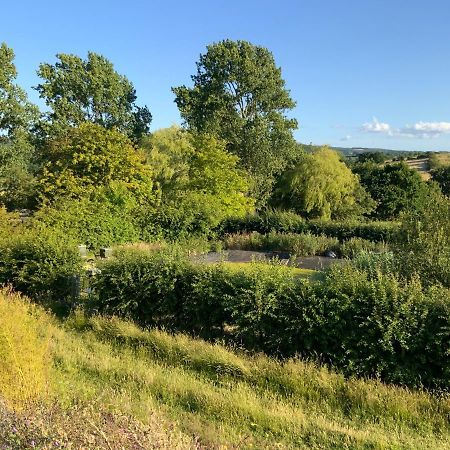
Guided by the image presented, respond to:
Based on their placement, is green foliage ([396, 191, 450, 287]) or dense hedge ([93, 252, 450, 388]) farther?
green foliage ([396, 191, 450, 287])

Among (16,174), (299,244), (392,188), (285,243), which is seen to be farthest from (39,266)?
(392,188)

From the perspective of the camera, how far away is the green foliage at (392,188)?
152 feet

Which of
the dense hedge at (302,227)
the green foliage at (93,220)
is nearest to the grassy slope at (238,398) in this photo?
the green foliage at (93,220)

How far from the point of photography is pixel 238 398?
537 cm

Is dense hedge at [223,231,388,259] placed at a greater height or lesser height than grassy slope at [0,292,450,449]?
lesser

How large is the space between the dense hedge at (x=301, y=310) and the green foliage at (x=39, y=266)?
174 centimetres

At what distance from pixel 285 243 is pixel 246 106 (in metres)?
20.2

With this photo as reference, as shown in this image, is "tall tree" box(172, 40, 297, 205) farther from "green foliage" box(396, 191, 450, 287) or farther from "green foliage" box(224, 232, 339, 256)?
"green foliage" box(396, 191, 450, 287)

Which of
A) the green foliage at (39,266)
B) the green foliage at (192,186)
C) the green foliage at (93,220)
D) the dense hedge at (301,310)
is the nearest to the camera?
the dense hedge at (301,310)

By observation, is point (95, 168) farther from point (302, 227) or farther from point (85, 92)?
point (85, 92)

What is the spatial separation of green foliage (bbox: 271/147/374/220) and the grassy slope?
3049 cm

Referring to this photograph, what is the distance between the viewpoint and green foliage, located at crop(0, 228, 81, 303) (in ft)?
33.6

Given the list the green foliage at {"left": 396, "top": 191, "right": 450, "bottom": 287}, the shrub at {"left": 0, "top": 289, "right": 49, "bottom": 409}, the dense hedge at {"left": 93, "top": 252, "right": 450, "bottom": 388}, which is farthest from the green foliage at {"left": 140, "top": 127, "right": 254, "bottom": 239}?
the shrub at {"left": 0, "top": 289, "right": 49, "bottom": 409}

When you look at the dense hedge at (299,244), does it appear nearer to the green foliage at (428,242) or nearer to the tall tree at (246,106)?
the green foliage at (428,242)
